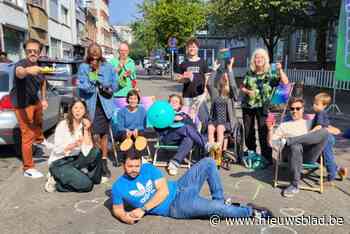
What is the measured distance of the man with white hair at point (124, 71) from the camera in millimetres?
6320

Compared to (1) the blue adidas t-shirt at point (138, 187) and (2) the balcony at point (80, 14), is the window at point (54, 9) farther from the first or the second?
(1) the blue adidas t-shirt at point (138, 187)

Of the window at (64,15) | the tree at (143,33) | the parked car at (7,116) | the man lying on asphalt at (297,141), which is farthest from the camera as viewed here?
the window at (64,15)

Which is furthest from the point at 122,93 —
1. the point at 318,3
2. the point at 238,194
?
the point at 318,3

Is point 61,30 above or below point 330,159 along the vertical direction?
above

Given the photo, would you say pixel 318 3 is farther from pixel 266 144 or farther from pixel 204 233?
pixel 204 233

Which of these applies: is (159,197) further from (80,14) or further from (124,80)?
(80,14)

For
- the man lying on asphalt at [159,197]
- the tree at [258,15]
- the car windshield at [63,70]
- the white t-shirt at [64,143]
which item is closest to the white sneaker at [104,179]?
the white t-shirt at [64,143]

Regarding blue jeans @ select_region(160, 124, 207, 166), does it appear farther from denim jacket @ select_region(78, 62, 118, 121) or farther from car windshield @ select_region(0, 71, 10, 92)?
car windshield @ select_region(0, 71, 10, 92)

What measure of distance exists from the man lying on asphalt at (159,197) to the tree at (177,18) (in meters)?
25.4

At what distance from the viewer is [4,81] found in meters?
6.39

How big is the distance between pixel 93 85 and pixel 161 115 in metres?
1.11

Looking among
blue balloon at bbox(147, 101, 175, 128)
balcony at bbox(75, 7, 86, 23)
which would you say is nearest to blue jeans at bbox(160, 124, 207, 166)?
blue balloon at bbox(147, 101, 175, 128)

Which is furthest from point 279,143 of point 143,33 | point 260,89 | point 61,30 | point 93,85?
point 61,30

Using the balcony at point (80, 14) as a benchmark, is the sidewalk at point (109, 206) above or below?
below
